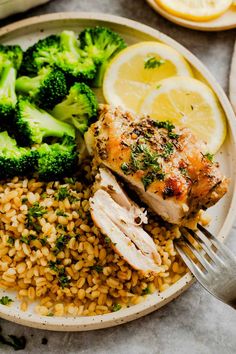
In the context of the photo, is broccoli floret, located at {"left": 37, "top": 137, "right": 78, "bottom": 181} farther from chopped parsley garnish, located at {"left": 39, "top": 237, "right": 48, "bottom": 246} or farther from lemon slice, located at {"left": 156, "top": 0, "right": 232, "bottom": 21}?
lemon slice, located at {"left": 156, "top": 0, "right": 232, "bottom": 21}

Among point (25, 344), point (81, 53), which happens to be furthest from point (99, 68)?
point (25, 344)

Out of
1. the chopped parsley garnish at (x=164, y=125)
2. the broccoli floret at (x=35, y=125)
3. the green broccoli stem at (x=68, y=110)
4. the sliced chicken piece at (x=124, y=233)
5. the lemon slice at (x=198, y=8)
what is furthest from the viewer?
the lemon slice at (x=198, y=8)

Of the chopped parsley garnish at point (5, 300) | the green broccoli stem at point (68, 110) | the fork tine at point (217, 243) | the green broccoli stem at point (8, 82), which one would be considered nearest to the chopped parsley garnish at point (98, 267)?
the chopped parsley garnish at point (5, 300)

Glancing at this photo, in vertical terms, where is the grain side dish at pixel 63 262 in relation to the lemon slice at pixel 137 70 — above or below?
below

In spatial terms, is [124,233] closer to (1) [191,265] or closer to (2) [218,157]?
(1) [191,265]

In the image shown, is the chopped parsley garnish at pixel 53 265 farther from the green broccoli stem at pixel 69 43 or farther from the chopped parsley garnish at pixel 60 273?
the green broccoli stem at pixel 69 43

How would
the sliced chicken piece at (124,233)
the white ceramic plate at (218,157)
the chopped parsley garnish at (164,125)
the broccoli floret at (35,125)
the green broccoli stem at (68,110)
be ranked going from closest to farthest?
the sliced chicken piece at (124,233) → the white ceramic plate at (218,157) → the chopped parsley garnish at (164,125) → the broccoli floret at (35,125) → the green broccoli stem at (68,110)

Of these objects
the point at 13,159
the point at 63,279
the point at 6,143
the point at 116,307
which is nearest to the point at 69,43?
the point at 6,143
